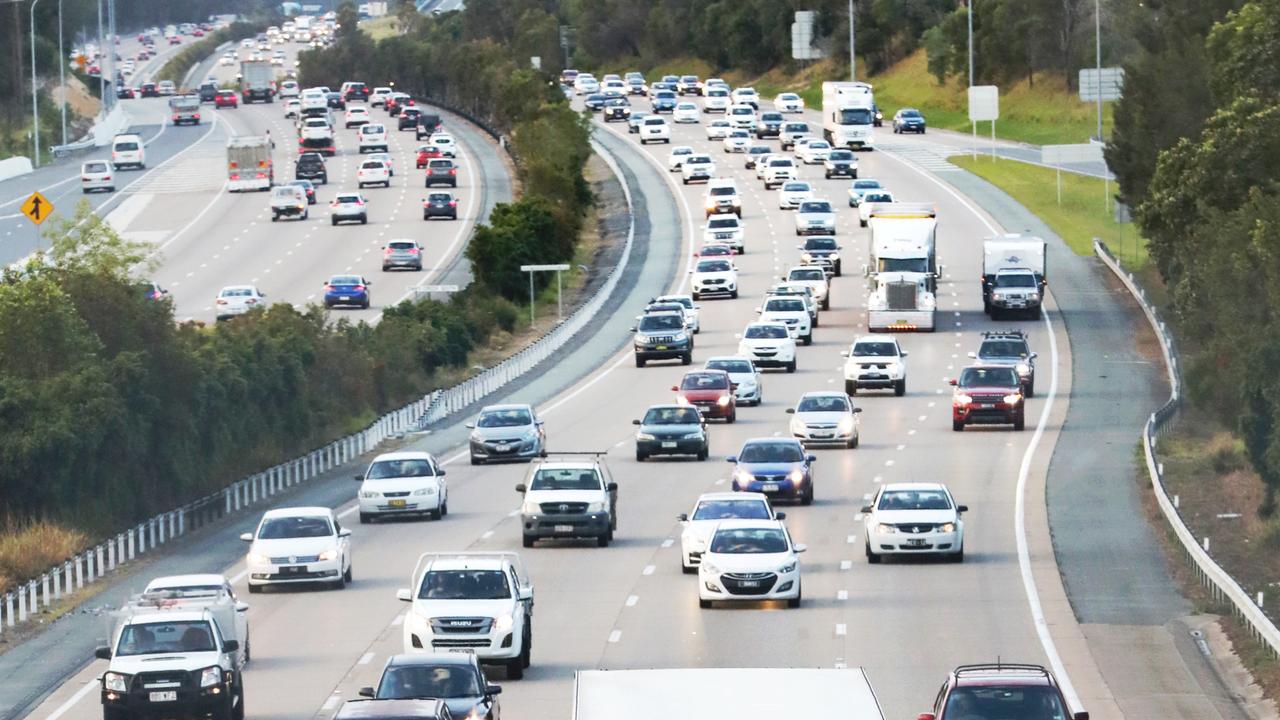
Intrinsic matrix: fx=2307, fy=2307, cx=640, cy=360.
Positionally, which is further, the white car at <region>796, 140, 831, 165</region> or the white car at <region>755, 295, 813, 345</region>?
the white car at <region>796, 140, 831, 165</region>

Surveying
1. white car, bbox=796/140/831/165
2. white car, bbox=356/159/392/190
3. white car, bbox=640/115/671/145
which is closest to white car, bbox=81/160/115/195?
white car, bbox=356/159/392/190

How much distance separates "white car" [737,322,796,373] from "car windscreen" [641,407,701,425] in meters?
14.6

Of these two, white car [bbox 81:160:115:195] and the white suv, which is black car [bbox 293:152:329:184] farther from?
the white suv

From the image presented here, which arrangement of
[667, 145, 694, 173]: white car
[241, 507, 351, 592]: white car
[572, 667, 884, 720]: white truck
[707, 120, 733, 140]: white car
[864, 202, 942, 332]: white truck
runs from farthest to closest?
[707, 120, 733, 140]: white car → [667, 145, 694, 173]: white car → [864, 202, 942, 332]: white truck → [241, 507, 351, 592]: white car → [572, 667, 884, 720]: white truck

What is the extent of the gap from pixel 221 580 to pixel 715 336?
151ft

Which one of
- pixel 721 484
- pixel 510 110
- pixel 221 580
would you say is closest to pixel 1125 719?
pixel 221 580

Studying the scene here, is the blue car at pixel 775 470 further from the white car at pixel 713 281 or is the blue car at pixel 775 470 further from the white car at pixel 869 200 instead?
the white car at pixel 869 200

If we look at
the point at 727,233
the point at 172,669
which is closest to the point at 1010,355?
the point at 727,233

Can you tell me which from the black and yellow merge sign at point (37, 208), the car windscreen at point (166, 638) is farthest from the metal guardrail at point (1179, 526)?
the black and yellow merge sign at point (37, 208)

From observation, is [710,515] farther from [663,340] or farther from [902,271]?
[902,271]

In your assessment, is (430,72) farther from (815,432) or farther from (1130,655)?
(1130,655)

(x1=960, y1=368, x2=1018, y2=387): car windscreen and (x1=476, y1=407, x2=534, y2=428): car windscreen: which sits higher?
(x1=960, y1=368, x2=1018, y2=387): car windscreen

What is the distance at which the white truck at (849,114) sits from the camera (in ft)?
400

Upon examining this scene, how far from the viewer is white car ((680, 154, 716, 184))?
119625mm
